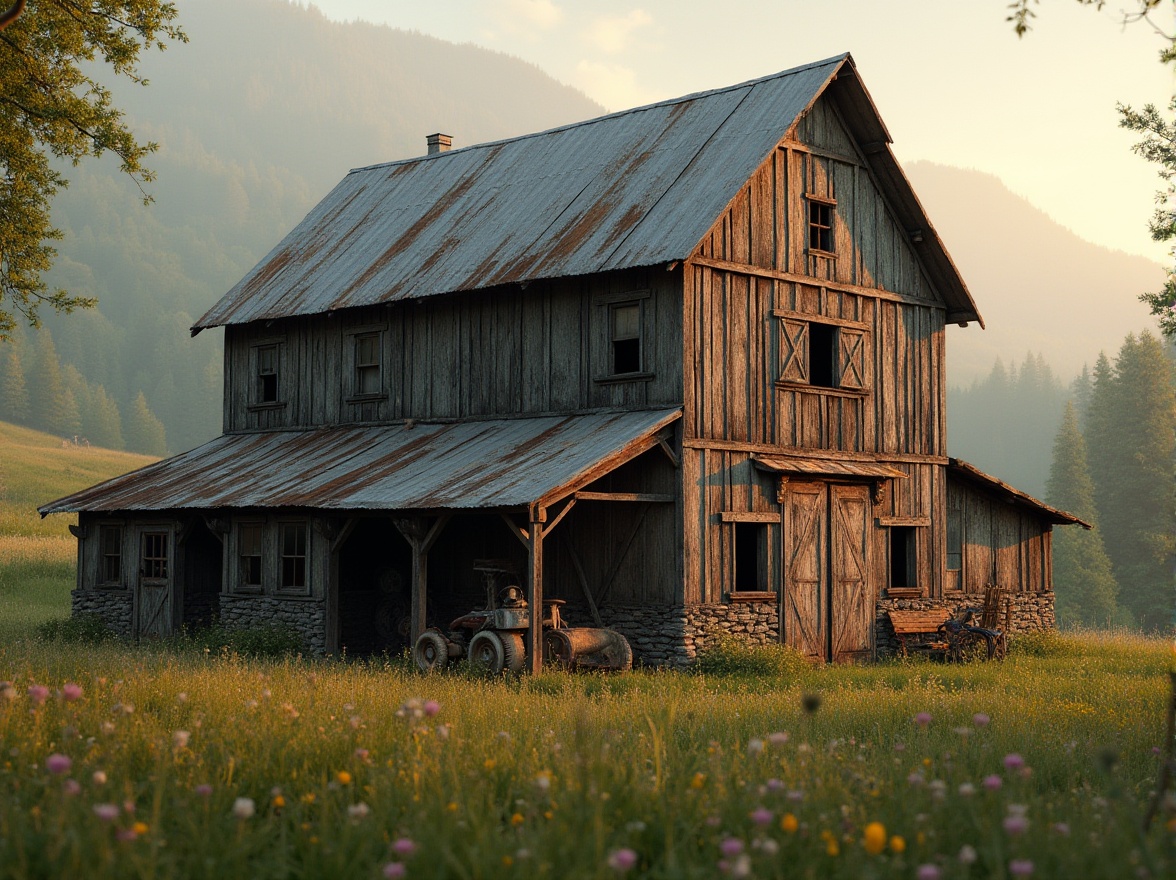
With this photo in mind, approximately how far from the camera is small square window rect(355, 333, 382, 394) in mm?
25672

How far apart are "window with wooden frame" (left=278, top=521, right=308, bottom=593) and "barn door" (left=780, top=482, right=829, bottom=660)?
8.17m

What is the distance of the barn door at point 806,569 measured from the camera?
21812 mm

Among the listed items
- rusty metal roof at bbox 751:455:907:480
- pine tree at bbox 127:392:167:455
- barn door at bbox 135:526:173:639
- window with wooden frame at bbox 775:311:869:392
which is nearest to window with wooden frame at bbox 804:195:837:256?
window with wooden frame at bbox 775:311:869:392

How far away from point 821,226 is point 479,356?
20.8 ft

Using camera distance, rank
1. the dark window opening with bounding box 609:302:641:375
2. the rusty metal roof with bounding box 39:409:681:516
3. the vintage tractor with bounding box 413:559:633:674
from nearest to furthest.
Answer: the vintage tractor with bounding box 413:559:633:674, the rusty metal roof with bounding box 39:409:681:516, the dark window opening with bounding box 609:302:641:375

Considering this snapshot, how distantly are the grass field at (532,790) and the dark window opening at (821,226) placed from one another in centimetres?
1183

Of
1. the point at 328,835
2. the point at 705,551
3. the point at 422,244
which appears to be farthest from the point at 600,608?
the point at 328,835

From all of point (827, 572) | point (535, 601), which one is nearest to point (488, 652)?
point (535, 601)

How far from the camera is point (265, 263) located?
1175 inches

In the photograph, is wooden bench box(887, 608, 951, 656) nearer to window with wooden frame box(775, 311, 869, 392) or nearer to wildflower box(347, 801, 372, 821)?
window with wooden frame box(775, 311, 869, 392)

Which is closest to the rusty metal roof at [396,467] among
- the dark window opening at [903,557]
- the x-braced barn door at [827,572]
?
the x-braced barn door at [827,572]

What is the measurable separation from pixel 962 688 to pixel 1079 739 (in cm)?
643

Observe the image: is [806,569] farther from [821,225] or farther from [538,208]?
[538,208]

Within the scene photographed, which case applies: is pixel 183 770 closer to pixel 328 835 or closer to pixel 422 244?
pixel 328 835
